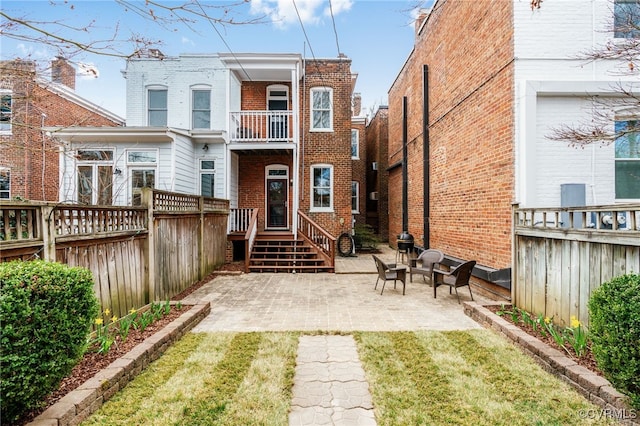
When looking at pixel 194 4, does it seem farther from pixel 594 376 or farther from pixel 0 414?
pixel 594 376

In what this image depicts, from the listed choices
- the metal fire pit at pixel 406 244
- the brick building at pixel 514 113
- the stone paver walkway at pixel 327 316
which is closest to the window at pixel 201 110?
the stone paver walkway at pixel 327 316

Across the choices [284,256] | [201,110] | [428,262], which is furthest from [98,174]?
[428,262]

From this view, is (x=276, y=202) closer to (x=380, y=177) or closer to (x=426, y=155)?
(x=426, y=155)

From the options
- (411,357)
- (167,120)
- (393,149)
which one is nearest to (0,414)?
(411,357)

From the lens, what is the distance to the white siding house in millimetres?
5703

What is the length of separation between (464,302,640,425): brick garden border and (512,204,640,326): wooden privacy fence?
72 centimetres

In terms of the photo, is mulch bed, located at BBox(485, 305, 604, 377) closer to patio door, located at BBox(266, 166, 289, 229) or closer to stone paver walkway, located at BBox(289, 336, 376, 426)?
stone paver walkway, located at BBox(289, 336, 376, 426)

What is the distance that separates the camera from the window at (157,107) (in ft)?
41.0

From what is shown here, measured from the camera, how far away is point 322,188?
1269cm

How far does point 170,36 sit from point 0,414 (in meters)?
3.79

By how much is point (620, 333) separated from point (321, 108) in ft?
38.2

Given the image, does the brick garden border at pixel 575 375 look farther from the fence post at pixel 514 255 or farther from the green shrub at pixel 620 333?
the fence post at pixel 514 255

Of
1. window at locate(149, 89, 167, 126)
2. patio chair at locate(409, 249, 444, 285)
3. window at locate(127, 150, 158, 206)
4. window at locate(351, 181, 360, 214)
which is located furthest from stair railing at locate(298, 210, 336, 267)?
window at locate(149, 89, 167, 126)

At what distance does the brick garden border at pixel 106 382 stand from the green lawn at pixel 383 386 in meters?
0.09
